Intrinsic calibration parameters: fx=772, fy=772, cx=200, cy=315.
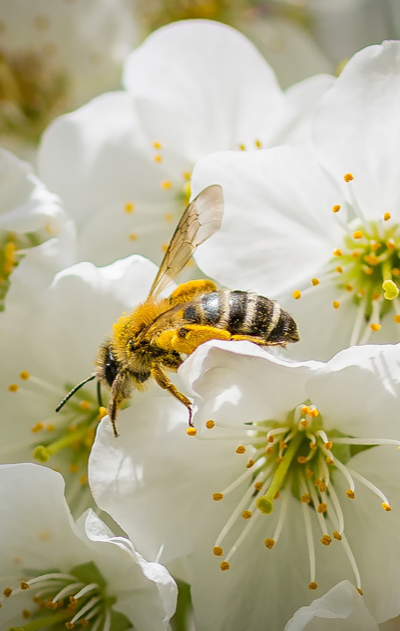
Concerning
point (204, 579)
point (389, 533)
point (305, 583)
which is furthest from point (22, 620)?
point (389, 533)

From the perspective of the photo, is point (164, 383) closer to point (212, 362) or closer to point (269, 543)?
point (212, 362)

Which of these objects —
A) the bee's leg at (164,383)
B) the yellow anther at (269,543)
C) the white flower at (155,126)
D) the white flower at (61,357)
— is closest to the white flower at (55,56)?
the white flower at (155,126)

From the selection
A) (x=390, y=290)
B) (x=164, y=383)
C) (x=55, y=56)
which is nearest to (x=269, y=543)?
(x=164, y=383)

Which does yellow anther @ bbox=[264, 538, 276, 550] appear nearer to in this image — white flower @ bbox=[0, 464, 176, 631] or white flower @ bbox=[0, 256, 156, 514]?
white flower @ bbox=[0, 464, 176, 631]

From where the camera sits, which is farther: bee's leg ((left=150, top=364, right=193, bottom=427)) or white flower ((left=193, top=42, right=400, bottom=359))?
white flower ((left=193, top=42, right=400, bottom=359))

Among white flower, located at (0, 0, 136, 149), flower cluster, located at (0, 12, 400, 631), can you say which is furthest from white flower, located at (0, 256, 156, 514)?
white flower, located at (0, 0, 136, 149)

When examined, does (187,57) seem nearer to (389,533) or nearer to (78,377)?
(78,377)
